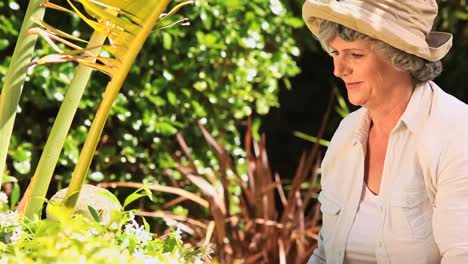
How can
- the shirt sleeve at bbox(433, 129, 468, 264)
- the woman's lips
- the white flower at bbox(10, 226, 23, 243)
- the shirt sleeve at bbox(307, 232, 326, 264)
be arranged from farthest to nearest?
the shirt sleeve at bbox(307, 232, 326, 264) < the woman's lips < the shirt sleeve at bbox(433, 129, 468, 264) < the white flower at bbox(10, 226, 23, 243)

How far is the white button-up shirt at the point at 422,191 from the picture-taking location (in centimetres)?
309

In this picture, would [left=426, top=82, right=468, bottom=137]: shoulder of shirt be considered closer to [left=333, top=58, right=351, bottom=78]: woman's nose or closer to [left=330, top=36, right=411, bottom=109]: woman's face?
[left=330, top=36, right=411, bottom=109]: woman's face

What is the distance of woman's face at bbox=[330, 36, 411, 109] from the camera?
3275 millimetres

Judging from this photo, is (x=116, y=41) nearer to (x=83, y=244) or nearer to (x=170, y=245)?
(x=170, y=245)

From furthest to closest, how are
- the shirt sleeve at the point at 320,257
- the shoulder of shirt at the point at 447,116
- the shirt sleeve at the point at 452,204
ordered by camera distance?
the shirt sleeve at the point at 320,257
the shoulder of shirt at the point at 447,116
the shirt sleeve at the point at 452,204

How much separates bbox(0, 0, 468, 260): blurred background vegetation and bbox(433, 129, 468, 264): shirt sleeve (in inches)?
77.8

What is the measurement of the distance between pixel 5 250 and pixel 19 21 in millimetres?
2461

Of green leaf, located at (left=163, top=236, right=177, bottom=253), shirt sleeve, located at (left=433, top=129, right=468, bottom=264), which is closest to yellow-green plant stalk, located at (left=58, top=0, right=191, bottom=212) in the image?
green leaf, located at (left=163, top=236, right=177, bottom=253)

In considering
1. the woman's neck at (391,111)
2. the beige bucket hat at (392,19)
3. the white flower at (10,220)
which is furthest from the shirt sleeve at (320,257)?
the white flower at (10,220)

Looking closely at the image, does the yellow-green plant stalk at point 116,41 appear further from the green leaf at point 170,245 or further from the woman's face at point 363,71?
the woman's face at point 363,71

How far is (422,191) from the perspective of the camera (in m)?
3.21

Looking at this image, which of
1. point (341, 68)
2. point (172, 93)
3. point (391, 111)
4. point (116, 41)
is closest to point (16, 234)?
point (116, 41)

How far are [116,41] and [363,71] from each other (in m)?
0.81

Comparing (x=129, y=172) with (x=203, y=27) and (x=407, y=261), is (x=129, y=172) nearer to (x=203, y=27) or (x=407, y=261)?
(x=203, y=27)
